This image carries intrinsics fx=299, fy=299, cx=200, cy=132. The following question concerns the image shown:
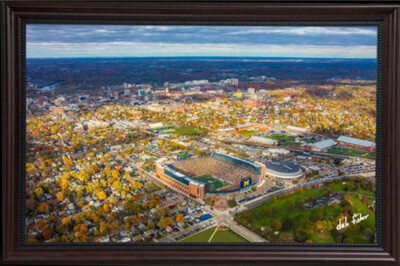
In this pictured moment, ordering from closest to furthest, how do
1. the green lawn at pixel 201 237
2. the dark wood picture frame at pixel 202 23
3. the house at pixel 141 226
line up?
the dark wood picture frame at pixel 202 23
the green lawn at pixel 201 237
the house at pixel 141 226

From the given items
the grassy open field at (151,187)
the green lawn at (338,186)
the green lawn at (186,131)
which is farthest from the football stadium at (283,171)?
the grassy open field at (151,187)

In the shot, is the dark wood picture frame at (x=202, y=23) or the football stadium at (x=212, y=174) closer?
the dark wood picture frame at (x=202, y=23)

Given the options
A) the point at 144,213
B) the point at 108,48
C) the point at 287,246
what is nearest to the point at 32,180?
the point at 144,213

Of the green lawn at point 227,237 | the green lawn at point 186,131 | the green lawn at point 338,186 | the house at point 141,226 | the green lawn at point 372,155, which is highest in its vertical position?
the green lawn at point 186,131

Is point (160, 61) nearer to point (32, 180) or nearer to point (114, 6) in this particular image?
point (114, 6)

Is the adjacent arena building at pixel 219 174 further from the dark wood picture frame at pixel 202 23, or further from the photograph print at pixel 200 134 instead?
the dark wood picture frame at pixel 202 23

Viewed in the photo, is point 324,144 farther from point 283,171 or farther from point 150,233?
point 150,233

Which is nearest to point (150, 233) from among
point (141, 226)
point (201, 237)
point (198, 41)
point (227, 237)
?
point (141, 226)

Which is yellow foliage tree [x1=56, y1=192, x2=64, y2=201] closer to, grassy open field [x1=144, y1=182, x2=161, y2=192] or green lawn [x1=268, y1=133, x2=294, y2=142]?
grassy open field [x1=144, y1=182, x2=161, y2=192]
